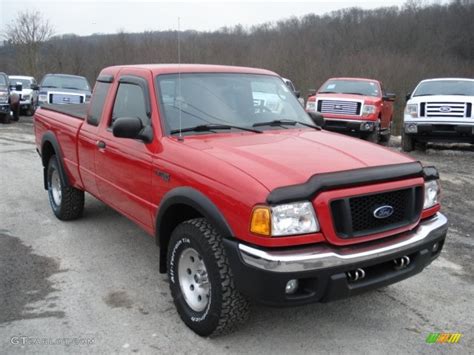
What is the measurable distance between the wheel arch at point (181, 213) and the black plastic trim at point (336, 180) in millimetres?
415

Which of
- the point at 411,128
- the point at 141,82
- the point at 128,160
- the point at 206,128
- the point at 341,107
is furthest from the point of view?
the point at 341,107

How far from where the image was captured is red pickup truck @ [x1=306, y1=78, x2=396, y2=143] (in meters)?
13.0

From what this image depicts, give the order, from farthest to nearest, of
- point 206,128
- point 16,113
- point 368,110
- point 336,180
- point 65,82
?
point 16,113
point 65,82
point 368,110
point 206,128
point 336,180

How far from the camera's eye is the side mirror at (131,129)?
3.83 meters

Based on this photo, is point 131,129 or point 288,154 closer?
point 288,154

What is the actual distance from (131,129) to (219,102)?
0.83 m

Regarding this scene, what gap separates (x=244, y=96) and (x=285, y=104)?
54cm

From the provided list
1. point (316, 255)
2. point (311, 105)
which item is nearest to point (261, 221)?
point (316, 255)

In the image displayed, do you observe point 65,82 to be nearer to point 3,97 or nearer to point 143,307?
point 3,97

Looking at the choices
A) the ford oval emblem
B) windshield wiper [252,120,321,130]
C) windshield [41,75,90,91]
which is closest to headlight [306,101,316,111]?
windshield [41,75,90,91]

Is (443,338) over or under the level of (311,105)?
under

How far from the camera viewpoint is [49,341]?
11.0ft

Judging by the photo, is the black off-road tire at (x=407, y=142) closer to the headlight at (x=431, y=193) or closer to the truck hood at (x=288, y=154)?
the truck hood at (x=288, y=154)

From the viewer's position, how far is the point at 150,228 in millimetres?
4066
